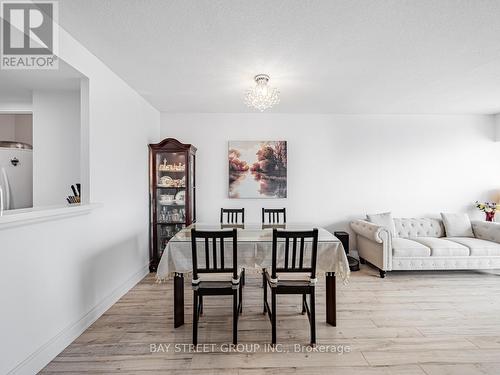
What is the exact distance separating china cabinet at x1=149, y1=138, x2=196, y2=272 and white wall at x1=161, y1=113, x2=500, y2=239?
55 cm

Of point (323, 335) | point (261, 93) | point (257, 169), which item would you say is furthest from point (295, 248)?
point (257, 169)

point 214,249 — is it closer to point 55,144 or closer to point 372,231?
point 55,144

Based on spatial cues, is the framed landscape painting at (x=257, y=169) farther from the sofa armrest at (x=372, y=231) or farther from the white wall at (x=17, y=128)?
the white wall at (x=17, y=128)

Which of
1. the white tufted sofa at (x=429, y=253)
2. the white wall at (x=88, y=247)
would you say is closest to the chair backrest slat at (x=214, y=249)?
the white wall at (x=88, y=247)

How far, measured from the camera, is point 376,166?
4.56 meters

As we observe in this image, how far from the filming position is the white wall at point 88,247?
167 centimetres

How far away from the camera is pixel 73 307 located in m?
2.20

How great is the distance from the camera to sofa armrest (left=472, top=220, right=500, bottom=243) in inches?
153

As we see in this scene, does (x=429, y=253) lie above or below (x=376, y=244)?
below

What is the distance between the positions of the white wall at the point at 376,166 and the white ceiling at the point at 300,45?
910 mm

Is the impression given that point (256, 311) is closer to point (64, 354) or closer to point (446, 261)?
point (64, 354)

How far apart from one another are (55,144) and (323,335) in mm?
3384

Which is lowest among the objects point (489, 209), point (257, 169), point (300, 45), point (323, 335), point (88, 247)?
point (323, 335)

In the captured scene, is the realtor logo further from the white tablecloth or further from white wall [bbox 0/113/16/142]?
the white tablecloth
